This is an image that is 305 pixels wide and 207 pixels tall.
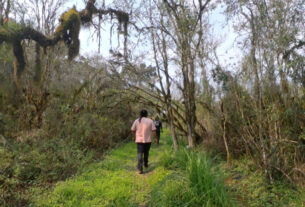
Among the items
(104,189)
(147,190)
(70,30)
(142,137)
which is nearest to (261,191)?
(147,190)

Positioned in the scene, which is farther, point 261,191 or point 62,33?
point 62,33

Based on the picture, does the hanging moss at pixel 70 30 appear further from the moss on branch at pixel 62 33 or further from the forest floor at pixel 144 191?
the forest floor at pixel 144 191

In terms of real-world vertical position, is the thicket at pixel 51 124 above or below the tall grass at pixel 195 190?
above

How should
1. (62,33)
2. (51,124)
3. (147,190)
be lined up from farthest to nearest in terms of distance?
(62,33), (51,124), (147,190)

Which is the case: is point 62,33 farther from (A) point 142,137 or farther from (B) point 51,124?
(A) point 142,137

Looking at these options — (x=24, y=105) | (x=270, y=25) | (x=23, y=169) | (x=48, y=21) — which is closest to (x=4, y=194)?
(x=23, y=169)

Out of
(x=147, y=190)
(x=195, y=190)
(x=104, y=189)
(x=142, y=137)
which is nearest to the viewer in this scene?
(x=195, y=190)

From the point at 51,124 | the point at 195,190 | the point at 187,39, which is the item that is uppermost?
the point at 187,39

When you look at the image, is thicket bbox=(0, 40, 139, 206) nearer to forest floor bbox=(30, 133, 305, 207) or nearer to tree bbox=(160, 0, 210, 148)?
forest floor bbox=(30, 133, 305, 207)

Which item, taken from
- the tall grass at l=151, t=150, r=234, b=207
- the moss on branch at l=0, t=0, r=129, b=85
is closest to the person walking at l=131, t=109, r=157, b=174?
the tall grass at l=151, t=150, r=234, b=207

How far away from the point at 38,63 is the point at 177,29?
5.95 m

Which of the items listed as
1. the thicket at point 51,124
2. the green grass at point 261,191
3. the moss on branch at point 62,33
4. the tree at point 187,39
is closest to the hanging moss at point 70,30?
the moss on branch at point 62,33

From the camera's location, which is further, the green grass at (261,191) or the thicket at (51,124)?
the thicket at (51,124)

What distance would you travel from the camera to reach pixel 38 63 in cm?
846
